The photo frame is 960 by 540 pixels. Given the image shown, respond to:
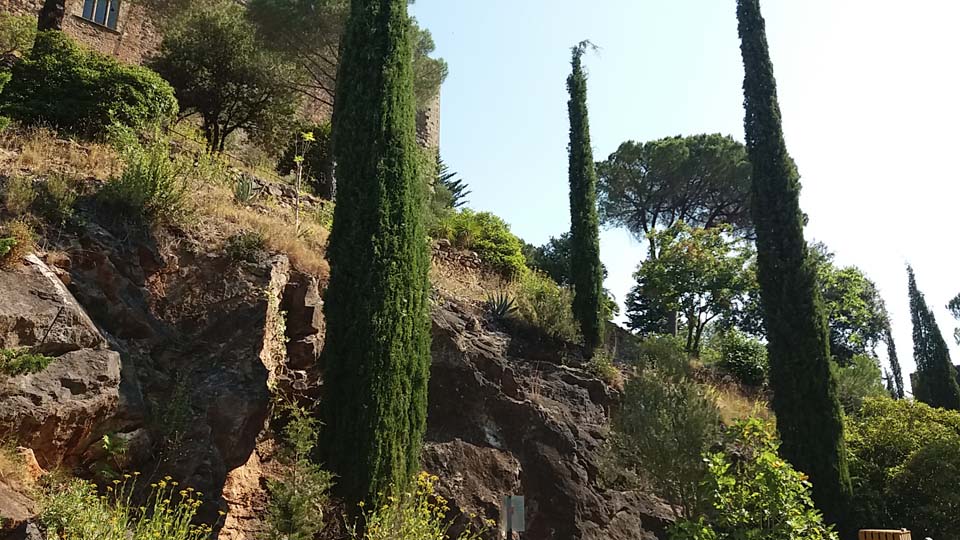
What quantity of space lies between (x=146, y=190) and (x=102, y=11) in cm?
1577

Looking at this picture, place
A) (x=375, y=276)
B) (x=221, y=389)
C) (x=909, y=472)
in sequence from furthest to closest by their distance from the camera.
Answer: (x=909, y=472)
(x=375, y=276)
(x=221, y=389)

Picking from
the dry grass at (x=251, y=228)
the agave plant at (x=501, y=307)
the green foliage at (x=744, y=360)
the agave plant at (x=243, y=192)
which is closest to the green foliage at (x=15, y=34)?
the agave plant at (x=243, y=192)

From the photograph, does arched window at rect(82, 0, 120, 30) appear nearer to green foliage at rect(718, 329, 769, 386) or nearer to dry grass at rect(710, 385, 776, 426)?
dry grass at rect(710, 385, 776, 426)

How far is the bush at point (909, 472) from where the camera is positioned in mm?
7903

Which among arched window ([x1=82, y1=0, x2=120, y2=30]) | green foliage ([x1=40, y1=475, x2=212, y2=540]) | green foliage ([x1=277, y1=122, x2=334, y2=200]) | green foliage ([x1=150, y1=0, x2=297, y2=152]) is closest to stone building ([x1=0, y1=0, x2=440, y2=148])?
arched window ([x1=82, y1=0, x2=120, y2=30])

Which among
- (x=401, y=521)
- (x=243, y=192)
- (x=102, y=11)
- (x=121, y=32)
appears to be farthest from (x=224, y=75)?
(x=401, y=521)

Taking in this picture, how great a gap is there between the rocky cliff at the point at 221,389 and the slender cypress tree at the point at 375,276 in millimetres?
903

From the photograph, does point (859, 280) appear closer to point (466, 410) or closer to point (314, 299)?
point (466, 410)

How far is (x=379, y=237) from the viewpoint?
7.01m

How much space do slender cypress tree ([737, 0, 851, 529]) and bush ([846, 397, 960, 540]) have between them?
1.84 ft

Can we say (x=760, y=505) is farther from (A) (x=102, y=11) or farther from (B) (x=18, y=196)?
(A) (x=102, y=11)

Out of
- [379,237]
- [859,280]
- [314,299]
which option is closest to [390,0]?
[379,237]

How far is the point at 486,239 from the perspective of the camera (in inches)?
557

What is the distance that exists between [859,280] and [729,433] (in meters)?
16.8
